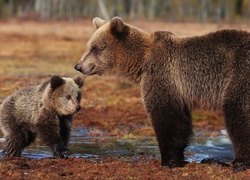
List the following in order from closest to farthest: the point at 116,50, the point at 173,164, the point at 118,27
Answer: the point at 173,164 → the point at 118,27 → the point at 116,50

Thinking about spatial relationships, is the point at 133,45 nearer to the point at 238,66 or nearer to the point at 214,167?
the point at 238,66

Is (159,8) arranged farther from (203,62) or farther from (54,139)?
(203,62)

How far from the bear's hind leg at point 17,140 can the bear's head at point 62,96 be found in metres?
0.72

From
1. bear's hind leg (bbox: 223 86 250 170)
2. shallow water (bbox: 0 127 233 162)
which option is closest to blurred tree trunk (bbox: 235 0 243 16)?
shallow water (bbox: 0 127 233 162)

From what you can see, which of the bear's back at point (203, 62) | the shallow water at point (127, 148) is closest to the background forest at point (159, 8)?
the shallow water at point (127, 148)

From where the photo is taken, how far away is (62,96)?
32.7 ft

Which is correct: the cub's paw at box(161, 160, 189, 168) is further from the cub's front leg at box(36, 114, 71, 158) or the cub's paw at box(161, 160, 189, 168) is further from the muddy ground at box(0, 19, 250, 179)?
the cub's front leg at box(36, 114, 71, 158)

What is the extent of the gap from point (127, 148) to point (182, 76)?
3261 millimetres

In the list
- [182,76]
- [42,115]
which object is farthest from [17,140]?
[182,76]

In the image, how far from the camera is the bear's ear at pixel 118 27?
898cm

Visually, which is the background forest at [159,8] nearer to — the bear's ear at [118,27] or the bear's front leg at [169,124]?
the bear's ear at [118,27]

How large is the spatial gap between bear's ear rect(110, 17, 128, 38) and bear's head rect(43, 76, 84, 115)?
1544mm

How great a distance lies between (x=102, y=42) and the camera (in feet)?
30.1

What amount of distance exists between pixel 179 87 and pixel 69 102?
2.26m
